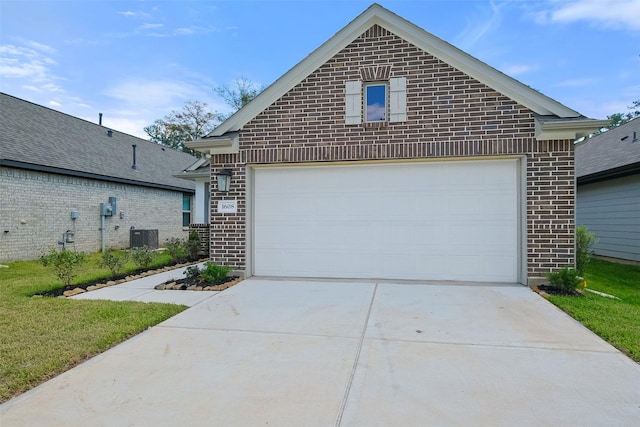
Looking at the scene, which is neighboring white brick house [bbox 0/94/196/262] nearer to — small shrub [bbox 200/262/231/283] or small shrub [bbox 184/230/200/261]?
small shrub [bbox 184/230/200/261]

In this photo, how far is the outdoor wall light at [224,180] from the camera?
7.46 meters

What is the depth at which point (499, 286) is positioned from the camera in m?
6.57

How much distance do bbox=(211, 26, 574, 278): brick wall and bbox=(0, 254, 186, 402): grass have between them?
2.68m

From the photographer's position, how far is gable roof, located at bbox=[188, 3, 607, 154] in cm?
626

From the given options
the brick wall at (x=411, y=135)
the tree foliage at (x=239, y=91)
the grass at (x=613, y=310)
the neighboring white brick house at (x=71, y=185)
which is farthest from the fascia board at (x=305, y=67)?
the tree foliage at (x=239, y=91)

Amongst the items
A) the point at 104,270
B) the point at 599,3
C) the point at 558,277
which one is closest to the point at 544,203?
the point at 558,277

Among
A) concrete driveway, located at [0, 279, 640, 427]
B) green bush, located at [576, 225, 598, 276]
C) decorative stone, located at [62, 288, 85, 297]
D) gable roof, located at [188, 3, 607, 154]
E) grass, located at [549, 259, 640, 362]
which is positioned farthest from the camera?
green bush, located at [576, 225, 598, 276]

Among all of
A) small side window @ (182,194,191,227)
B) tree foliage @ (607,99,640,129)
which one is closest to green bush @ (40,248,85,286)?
small side window @ (182,194,191,227)

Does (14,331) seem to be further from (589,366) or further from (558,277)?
(558,277)

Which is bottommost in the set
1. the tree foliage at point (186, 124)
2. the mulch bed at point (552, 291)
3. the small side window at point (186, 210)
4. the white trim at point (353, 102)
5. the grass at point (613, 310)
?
the grass at point (613, 310)

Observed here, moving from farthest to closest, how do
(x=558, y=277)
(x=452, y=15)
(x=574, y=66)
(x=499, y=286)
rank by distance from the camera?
(x=574, y=66)
(x=452, y=15)
(x=499, y=286)
(x=558, y=277)

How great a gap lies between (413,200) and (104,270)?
7.61m

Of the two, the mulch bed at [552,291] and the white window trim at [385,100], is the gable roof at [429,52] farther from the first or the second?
the mulch bed at [552,291]

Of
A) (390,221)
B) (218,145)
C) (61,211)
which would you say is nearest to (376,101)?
(390,221)
